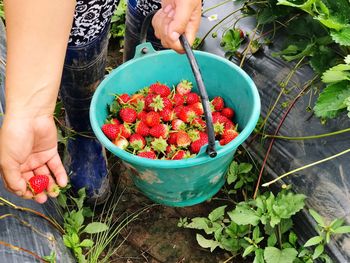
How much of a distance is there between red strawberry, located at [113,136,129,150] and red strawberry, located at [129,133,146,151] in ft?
0.06

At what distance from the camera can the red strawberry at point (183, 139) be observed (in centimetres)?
141

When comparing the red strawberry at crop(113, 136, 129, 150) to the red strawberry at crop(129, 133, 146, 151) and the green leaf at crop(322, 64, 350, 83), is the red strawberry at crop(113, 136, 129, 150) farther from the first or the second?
the green leaf at crop(322, 64, 350, 83)

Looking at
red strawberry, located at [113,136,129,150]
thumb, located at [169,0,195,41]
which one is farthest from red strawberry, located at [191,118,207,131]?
thumb, located at [169,0,195,41]

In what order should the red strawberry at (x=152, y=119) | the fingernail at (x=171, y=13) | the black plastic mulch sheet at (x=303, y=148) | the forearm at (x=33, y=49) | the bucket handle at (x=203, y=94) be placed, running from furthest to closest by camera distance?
the red strawberry at (x=152, y=119)
the black plastic mulch sheet at (x=303, y=148)
the fingernail at (x=171, y=13)
the bucket handle at (x=203, y=94)
the forearm at (x=33, y=49)

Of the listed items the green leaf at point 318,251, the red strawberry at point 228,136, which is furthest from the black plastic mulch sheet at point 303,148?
the red strawberry at point 228,136

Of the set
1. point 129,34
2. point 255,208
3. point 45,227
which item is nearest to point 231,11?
point 129,34

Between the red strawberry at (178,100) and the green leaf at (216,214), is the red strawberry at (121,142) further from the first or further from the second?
the green leaf at (216,214)

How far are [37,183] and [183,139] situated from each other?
0.44 meters

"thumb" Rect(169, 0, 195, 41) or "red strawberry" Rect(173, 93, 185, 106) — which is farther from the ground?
"thumb" Rect(169, 0, 195, 41)

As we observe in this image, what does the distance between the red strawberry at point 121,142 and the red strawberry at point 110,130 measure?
0.02m

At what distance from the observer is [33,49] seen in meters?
0.96

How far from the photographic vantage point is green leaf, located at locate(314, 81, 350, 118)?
1317 mm

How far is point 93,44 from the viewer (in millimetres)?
1457

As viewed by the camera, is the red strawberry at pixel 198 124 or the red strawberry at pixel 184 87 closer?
the red strawberry at pixel 198 124
